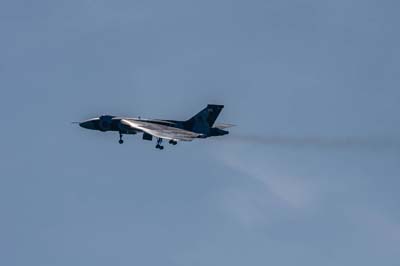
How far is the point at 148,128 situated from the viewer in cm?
19350

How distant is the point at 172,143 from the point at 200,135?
5091 mm

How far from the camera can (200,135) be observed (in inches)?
7382

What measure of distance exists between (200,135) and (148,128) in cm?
1120

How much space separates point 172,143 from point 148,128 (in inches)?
309

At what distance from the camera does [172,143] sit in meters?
188
